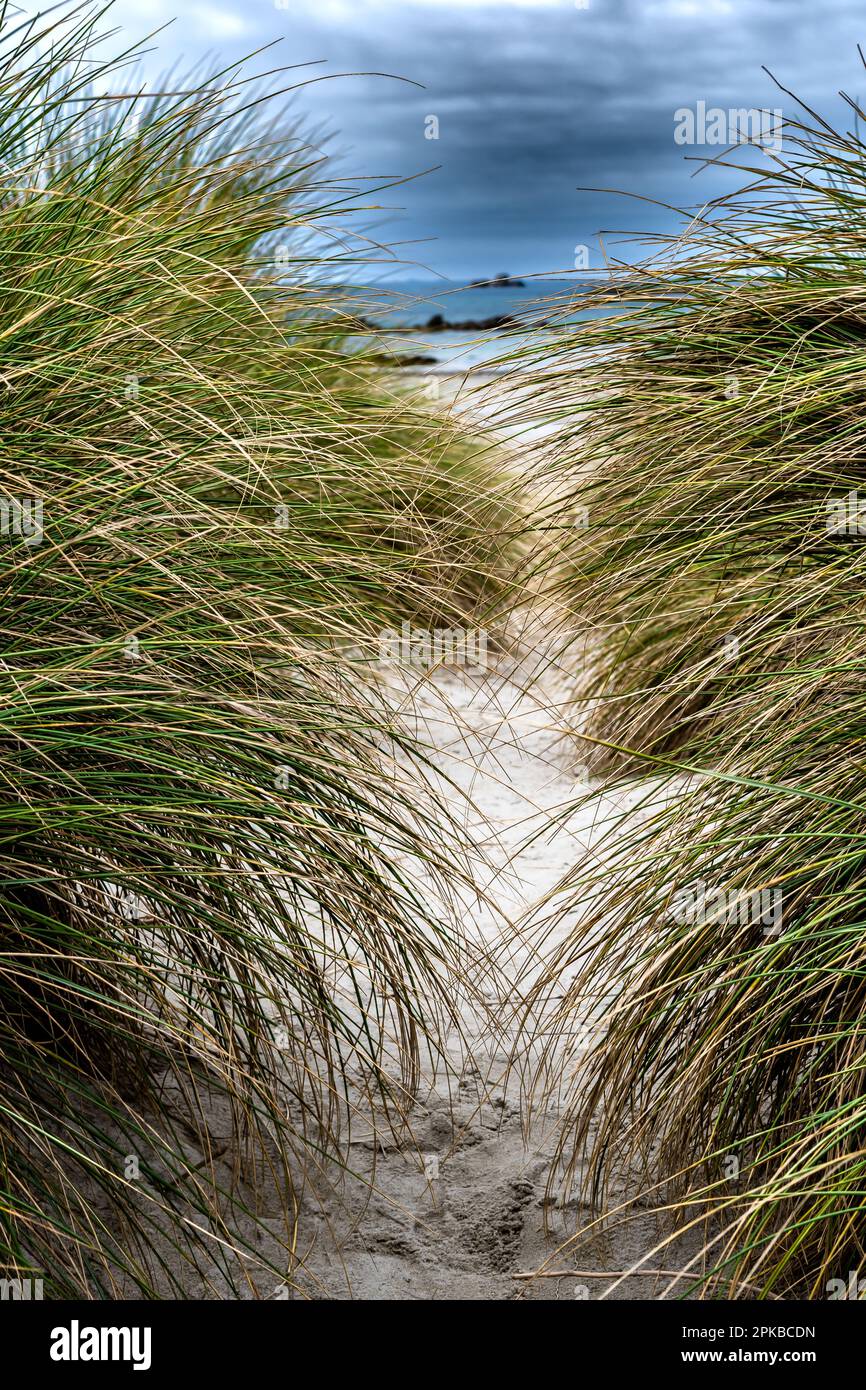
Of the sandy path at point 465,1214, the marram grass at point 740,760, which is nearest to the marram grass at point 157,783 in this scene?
the sandy path at point 465,1214

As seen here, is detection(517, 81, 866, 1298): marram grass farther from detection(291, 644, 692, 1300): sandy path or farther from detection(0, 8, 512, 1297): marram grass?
detection(0, 8, 512, 1297): marram grass

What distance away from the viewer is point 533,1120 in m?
2.59

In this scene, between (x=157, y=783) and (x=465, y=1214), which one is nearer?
(x=157, y=783)

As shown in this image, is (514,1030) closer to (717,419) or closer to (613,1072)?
(613,1072)

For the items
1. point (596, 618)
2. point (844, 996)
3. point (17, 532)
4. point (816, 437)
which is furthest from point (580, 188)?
point (844, 996)

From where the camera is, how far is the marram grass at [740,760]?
5.79 ft

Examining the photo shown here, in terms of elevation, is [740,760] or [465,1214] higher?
[740,760]

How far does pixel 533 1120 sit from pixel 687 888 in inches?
33.1

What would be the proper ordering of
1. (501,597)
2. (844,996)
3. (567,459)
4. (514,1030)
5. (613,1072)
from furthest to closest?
(514,1030) < (567,459) < (501,597) < (613,1072) < (844,996)

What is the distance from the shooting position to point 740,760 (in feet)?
6.55

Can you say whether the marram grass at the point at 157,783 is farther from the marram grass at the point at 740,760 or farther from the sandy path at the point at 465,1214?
the marram grass at the point at 740,760

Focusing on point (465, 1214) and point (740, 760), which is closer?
point (740, 760)

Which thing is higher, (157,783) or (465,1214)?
(157,783)

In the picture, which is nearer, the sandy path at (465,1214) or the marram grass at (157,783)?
the marram grass at (157,783)
